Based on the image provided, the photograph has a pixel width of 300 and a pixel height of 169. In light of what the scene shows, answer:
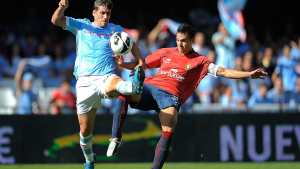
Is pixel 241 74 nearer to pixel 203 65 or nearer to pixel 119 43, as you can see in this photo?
pixel 203 65

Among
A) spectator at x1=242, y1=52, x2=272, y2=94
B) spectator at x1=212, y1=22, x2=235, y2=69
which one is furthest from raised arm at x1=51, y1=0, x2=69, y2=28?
spectator at x1=242, y1=52, x2=272, y2=94

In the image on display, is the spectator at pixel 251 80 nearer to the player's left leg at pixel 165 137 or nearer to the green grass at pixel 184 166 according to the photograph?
the green grass at pixel 184 166

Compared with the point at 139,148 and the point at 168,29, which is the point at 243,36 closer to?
the point at 168,29

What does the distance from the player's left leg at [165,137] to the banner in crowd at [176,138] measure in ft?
11.2

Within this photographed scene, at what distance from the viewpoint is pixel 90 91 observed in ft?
24.4

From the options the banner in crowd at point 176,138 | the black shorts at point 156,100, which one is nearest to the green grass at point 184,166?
the banner in crowd at point 176,138

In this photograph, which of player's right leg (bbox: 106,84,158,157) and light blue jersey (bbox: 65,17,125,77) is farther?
light blue jersey (bbox: 65,17,125,77)

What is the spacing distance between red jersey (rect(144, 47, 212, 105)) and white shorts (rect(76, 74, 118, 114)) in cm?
95

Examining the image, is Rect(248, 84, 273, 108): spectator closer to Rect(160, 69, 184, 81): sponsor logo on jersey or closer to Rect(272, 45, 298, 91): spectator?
Rect(272, 45, 298, 91): spectator

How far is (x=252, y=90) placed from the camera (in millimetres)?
12359

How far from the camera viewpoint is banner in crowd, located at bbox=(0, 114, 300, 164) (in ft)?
34.8

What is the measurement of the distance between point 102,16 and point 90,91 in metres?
1.22

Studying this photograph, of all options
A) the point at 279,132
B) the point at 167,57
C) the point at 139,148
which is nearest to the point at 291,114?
the point at 279,132

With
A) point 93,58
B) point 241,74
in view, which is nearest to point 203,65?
point 241,74
